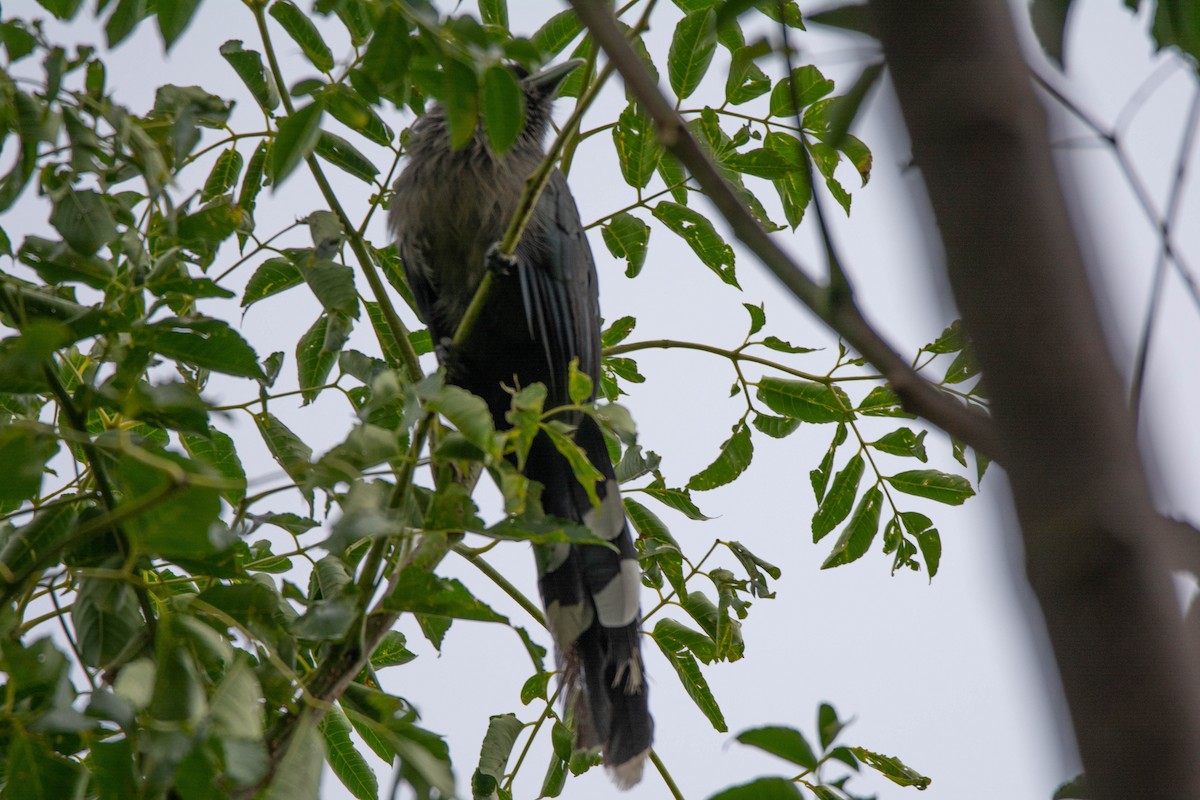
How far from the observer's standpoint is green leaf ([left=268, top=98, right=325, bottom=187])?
1.43 metres

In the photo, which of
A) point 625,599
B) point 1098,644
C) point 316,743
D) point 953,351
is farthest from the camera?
point 625,599

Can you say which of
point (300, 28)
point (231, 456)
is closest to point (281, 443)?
point (231, 456)

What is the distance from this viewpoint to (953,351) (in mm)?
2316

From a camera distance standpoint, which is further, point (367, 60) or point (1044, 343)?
point (367, 60)

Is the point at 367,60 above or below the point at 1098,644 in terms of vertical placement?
above

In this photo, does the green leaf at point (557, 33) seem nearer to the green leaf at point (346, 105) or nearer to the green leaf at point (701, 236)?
the green leaf at point (701, 236)

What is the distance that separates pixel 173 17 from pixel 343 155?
635 millimetres

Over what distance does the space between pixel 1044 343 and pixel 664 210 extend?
1917mm

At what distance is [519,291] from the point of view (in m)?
3.13

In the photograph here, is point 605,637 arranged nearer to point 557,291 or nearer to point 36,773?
point 557,291

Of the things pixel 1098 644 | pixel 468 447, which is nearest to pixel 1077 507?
pixel 1098 644

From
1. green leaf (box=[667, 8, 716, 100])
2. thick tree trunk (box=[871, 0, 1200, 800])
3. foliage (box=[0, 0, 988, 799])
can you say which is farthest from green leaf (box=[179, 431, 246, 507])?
thick tree trunk (box=[871, 0, 1200, 800])

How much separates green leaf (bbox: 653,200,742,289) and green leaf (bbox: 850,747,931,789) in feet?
3.48

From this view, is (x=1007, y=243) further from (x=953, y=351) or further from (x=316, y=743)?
(x=953, y=351)
